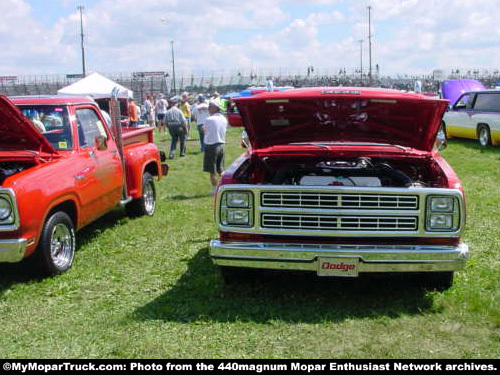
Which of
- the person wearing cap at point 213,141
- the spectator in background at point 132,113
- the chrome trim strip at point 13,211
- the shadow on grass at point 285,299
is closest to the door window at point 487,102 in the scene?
the person wearing cap at point 213,141

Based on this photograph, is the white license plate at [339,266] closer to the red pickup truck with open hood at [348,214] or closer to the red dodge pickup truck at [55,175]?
the red pickup truck with open hood at [348,214]

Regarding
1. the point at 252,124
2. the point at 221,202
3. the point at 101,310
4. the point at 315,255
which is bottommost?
the point at 101,310

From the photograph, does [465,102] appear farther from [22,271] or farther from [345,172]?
[22,271]

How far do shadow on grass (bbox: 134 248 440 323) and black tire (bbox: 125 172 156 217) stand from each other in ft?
9.43

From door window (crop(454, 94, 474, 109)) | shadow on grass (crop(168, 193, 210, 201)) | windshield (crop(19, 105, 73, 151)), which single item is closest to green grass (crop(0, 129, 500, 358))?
windshield (crop(19, 105, 73, 151))

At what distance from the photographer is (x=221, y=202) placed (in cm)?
479

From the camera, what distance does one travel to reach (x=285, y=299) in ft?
16.6

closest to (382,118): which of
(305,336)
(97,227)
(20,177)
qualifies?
(305,336)

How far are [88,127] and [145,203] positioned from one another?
1945 mm

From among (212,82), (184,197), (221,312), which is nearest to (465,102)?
(184,197)

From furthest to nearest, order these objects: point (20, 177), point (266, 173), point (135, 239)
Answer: point (135, 239)
point (266, 173)
point (20, 177)

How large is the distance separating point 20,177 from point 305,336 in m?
A: 2.99
